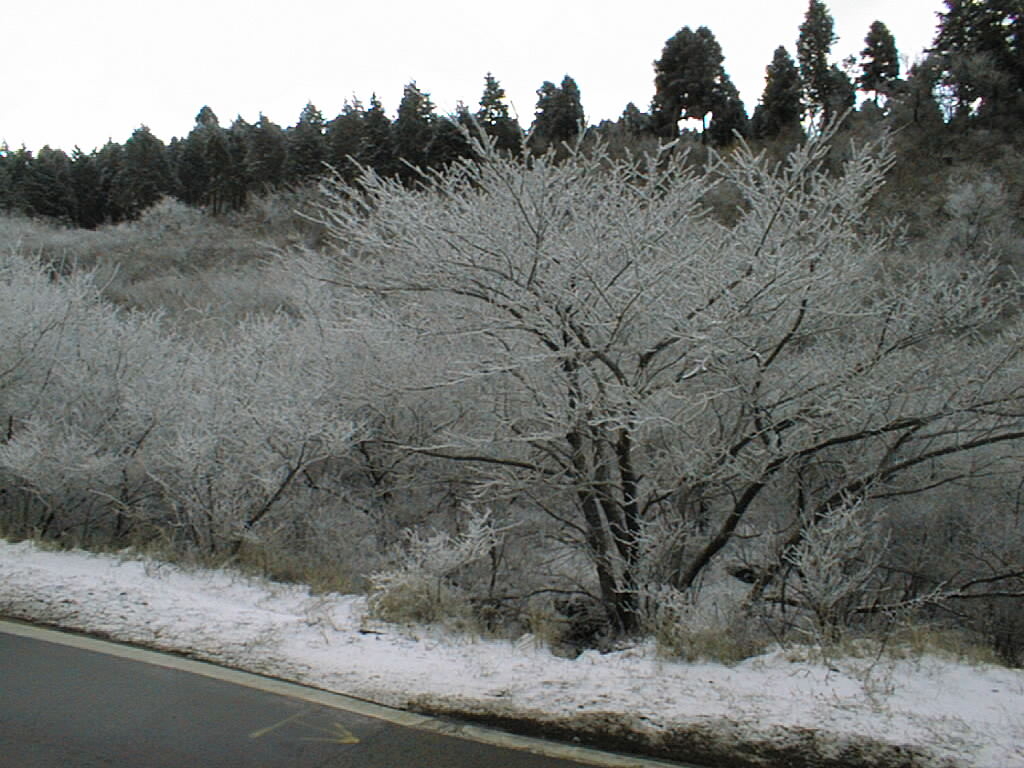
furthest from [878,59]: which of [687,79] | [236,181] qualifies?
[236,181]

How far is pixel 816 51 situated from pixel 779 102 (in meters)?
5.71

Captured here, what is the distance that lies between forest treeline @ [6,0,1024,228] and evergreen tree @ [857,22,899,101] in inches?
2.6

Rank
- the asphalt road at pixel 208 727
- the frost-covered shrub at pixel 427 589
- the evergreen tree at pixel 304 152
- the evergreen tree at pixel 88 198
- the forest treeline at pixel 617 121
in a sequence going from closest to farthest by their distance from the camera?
1. the asphalt road at pixel 208 727
2. the frost-covered shrub at pixel 427 589
3. the forest treeline at pixel 617 121
4. the evergreen tree at pixel 304 152
5. the evergreen tree at pixel 88 198

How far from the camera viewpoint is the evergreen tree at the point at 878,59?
2014 inches

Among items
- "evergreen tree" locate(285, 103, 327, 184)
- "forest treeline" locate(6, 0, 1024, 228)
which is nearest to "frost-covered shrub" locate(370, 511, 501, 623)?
"forest treeline" locate(6, 0, 1024, 228)

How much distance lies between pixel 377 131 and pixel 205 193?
16.3m

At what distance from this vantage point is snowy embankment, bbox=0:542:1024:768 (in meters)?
3.73

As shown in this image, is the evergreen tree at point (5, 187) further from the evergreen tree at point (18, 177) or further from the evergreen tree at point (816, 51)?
the evergreen tree at point (816, 51)

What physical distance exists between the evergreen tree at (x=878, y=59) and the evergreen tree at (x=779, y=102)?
18.4 ft

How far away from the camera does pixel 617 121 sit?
45.8 metres

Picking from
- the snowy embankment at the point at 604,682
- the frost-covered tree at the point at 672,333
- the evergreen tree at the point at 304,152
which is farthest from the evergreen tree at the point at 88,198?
the snowy embankment at the point at 604,682

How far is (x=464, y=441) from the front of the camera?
7.82 metres

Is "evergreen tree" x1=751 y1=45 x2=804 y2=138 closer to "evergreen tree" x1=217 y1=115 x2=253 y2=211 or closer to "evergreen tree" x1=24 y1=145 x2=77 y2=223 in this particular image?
"evergreen tree" x1=217 y1=115 x2=253 y2=211

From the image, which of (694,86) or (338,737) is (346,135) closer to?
(694,86)
